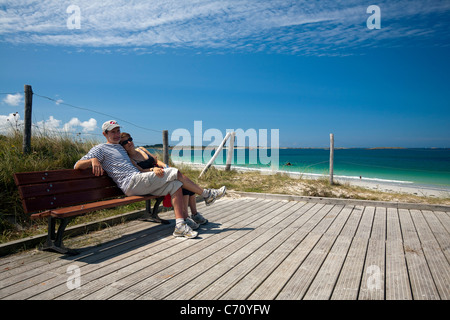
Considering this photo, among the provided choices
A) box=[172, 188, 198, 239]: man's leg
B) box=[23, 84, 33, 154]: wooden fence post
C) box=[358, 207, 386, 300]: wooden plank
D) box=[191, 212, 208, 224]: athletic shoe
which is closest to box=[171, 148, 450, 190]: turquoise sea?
box=[23, 84, 33, 154]: wooden fence post

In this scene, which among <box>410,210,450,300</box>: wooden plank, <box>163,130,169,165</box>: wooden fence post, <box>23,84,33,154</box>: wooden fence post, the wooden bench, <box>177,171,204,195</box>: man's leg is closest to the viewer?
<box>410,210,450,300</box>: wooden plank

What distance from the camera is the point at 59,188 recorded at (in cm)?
314

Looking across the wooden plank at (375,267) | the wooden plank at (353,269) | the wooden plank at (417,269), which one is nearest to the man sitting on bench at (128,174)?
the wooden plank at (353,269)

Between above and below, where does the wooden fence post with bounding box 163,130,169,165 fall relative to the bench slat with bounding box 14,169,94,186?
above

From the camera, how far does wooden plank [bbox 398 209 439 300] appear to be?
6.87 ft

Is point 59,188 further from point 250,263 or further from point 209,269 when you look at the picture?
point 250,263

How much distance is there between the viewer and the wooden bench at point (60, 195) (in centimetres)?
280

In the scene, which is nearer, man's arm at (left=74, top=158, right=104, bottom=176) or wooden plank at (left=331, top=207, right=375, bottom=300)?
wooden plank at (left=331, top=207, right=375, bottom=300)

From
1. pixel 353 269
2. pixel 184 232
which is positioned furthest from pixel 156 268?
pixel 353 269

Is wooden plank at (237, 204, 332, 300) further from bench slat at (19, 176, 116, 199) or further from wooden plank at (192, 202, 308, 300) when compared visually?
bench slat at (19, 176, 116, 199)

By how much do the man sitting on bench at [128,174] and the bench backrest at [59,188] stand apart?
0.47 feet

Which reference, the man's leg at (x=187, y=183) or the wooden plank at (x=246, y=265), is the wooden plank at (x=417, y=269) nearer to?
the wooden plank at (x=246, y=265)
